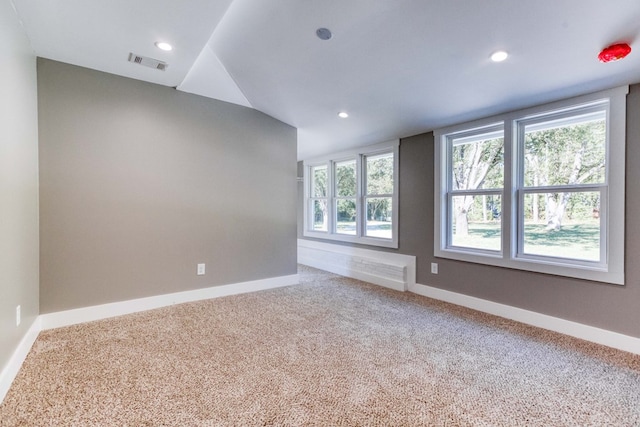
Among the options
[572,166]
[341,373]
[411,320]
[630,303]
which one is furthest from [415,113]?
[341,373]

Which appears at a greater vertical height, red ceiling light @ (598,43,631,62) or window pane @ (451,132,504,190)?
red ceiling light @ (598,43,631,62)

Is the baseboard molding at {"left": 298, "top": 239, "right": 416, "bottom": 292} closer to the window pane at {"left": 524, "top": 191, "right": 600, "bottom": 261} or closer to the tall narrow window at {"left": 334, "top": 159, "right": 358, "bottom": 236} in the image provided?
the tall narrow window at {"left": 334, "top": 159, "right": 358, "bottom": 236}

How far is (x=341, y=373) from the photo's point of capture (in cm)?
194

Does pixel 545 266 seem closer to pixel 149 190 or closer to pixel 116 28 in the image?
pixel 149 190

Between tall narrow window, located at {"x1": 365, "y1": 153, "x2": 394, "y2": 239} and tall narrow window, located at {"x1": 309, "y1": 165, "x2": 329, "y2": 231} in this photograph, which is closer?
tall narrow window, located at {"x1": 365, "y1": 153, "x2": 394, "y2": 239}

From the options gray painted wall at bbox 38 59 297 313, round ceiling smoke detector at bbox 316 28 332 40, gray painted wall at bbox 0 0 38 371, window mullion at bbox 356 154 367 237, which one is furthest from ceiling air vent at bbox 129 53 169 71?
window mullion at bbox 356 154 367 237

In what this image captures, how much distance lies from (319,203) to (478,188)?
9.93 feet

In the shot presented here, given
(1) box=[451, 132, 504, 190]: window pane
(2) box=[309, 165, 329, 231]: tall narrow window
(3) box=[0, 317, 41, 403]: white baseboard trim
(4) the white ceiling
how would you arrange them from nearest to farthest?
(3) box=[0, 317, 41, 403]: white baseboard trim < (4) the white ceiling < (1) box=[451, 132, 504, 190]: window pane < (2) box=[309, 165, 329, 231]: tall narrow window

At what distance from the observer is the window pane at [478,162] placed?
3252mm

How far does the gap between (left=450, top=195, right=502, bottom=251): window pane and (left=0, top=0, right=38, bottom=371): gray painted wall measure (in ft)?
13.1

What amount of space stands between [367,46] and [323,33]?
356 mm

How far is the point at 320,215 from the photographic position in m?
5.82

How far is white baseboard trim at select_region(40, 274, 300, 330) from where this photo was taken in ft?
8.94

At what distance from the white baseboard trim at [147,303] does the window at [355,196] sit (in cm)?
149
